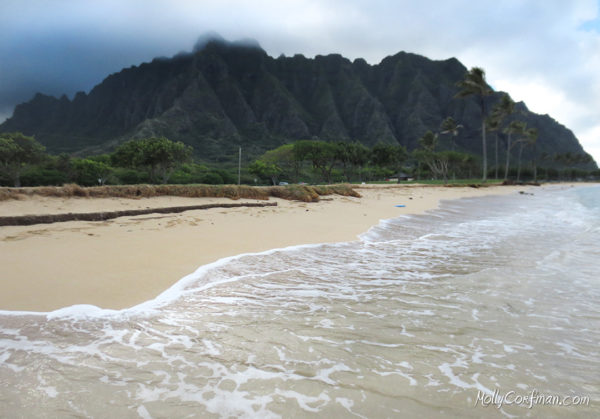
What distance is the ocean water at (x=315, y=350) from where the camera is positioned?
5.46 feet

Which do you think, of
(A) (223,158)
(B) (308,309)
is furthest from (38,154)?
(A) (223,158)

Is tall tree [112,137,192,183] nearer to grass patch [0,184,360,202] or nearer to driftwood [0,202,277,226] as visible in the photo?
grass patch [0,184,360,202]

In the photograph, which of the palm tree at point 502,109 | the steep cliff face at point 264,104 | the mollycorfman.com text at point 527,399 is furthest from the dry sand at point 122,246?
the steep cliff face at point 264,104

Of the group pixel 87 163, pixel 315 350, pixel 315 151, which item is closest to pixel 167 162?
pixel 315 151

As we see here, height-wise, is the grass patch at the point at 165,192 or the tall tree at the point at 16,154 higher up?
the tall tree at the point at 16,154

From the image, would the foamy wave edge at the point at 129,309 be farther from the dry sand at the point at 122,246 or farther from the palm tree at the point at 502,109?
the palm tree at the point at 502,109

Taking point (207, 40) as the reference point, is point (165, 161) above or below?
below

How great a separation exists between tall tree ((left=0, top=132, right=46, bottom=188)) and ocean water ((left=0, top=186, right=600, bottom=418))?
135 ft

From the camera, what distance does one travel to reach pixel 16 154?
34.0 meters

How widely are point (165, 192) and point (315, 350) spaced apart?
9716 millimetres

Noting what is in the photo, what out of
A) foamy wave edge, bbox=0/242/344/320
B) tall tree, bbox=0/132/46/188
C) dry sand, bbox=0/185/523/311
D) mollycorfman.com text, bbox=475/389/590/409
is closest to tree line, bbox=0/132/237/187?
tall tree, bbox=0/132/46/188

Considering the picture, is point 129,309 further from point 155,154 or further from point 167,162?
point 167,162

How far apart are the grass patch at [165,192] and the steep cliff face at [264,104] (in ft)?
294

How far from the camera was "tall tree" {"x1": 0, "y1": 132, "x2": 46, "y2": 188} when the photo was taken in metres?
32.5
